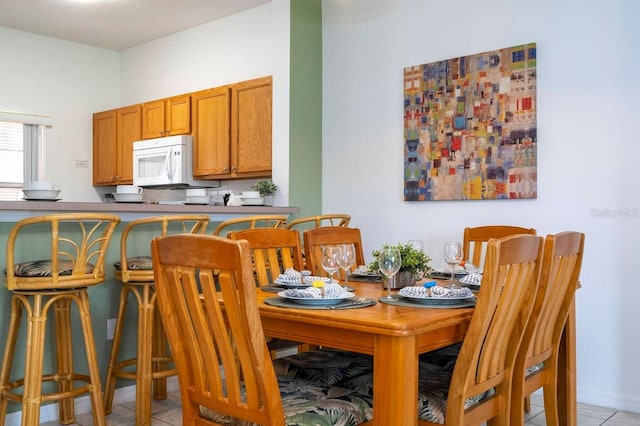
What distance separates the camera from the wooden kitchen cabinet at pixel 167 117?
5311 mm

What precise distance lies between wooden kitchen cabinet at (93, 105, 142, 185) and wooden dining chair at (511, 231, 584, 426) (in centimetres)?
445

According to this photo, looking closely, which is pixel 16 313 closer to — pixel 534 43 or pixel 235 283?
pixel 235 283

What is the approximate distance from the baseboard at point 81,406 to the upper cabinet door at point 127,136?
110 inches

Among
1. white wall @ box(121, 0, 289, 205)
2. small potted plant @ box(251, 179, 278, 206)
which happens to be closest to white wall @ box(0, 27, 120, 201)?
white wall @ box(121, 0, 289, 205)

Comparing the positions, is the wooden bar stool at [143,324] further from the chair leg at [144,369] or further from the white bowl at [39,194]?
the white bowl at [39,194]

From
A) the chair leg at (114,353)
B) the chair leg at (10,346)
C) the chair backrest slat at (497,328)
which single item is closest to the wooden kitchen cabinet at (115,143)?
the chair leg at (114,353)

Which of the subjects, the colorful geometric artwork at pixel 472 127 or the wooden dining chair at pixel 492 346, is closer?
the wooden dining chair at pixel 492 346

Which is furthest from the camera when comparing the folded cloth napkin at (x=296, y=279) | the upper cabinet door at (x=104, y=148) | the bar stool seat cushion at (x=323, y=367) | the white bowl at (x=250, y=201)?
the upper cabinet door at (x=104, y=148)

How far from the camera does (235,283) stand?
155 cm

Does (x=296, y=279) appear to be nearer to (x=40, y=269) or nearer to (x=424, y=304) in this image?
(x=424, y=304)

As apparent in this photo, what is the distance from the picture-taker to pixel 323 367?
85.1 inches

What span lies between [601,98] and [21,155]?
16.5ft

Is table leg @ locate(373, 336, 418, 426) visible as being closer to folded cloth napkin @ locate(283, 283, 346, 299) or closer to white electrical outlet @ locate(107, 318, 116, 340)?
folded cloth napkin @ locate(283, 283, 346, 299)

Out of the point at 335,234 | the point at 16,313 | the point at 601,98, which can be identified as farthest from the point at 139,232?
the point at 601,98
